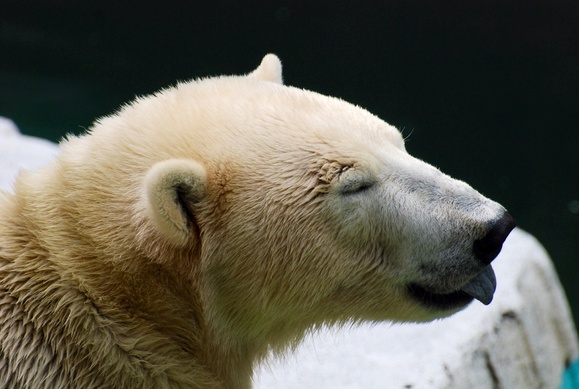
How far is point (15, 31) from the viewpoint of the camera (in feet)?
28.8

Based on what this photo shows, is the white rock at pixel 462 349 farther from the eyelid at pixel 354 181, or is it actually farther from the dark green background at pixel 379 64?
the dark green background at pixel 379 64

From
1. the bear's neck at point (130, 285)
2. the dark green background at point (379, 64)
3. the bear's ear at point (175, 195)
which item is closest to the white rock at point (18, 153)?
the bear's neck at point (130, 285)

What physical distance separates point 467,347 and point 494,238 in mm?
1398

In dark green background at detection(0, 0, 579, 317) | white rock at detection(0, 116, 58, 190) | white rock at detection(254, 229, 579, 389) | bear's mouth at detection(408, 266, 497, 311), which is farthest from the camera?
dark green background at detection(0, 0, 579, 317)

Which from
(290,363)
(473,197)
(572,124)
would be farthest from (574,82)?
(473,197)

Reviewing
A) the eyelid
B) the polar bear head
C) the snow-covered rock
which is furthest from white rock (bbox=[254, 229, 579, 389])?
the eyelid

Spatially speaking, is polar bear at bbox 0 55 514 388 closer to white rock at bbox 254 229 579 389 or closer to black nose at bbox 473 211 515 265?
black nose at bbox 473 211 515 265

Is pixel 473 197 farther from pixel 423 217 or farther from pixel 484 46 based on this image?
pixel 484 46

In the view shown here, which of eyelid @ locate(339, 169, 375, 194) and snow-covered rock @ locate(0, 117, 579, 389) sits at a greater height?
eyelid @ locate(339, 169, 375, 194)

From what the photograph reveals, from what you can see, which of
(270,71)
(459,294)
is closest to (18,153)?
(270,71)

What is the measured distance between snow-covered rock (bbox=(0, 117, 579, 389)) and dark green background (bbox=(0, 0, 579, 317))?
2578 mm

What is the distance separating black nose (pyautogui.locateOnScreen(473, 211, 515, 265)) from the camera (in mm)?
2383

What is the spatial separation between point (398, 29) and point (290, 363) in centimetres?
567

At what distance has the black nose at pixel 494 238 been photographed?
93.8 inches
